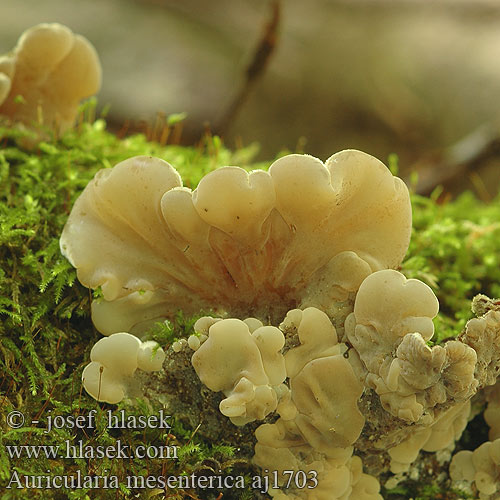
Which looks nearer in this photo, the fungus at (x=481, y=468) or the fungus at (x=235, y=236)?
the fungus at (x=235, y=236)

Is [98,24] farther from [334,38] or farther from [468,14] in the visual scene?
[468,14]

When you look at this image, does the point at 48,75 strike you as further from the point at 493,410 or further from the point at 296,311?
the point at 493,410

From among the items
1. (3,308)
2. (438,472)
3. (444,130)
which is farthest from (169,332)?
Answer: (444,130)

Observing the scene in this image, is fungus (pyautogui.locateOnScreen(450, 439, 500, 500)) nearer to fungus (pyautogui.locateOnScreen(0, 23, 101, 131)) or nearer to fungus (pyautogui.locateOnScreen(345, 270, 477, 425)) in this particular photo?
fungus (pyautogui.locateOnScreen(345, 270, 477, 425))

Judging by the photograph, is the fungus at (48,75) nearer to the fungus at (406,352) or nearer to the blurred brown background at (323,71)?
the fungus at (406,352)

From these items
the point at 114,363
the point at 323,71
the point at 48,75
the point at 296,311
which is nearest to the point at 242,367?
the point at 296,311

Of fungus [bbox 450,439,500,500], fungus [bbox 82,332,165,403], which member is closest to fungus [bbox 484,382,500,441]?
fungus [bbox 450,439,500,500]

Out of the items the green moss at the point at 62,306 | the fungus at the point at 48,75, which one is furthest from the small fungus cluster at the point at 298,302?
the fungus at the point at 48,75
